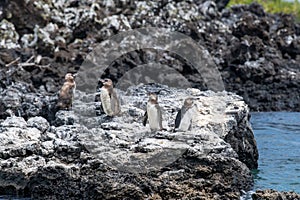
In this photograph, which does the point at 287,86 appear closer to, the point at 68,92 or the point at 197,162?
the point at 68,92

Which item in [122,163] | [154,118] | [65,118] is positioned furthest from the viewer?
[65,118]

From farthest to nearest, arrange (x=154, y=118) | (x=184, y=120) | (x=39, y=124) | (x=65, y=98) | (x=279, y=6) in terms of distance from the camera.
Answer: (x=279, y=6) < (x=65, y=98) < (x=39, y=124) < (x=154, y=118) < (x=184, y=120)

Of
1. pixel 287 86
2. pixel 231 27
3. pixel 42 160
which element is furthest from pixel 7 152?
pixel 231 27

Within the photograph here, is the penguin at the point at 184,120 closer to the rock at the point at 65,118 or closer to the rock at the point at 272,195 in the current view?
the rock at the point at 272,195

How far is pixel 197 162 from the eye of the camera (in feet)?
41.2

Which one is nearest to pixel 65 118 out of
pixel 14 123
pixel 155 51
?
pixel 14 123

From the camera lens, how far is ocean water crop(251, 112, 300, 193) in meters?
15.7

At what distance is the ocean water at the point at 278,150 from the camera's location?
51.5 feet

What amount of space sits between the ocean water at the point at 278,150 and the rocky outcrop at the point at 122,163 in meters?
2.01

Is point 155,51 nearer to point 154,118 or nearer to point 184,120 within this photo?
point 154,118

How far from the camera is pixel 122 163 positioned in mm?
12383

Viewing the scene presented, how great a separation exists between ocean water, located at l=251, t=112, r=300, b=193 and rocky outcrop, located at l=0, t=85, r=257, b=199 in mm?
2006

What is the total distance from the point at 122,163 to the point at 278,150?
8522 millimetres

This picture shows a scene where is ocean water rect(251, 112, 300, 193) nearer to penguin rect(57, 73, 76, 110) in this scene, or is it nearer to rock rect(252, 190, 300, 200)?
rock rect(252, 190, 300, 200)
